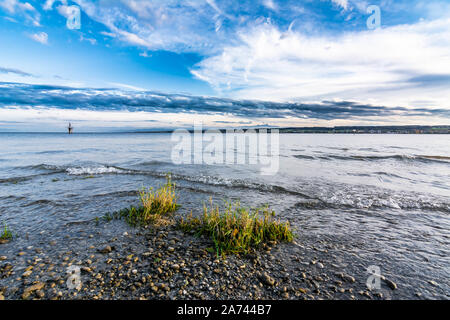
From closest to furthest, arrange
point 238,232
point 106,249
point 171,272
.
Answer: point 171,272 → point 106,249 → point 238,232

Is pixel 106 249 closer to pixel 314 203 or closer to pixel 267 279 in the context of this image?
pixel 267 279

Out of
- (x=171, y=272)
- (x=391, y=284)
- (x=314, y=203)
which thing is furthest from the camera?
(x=314, y=203)

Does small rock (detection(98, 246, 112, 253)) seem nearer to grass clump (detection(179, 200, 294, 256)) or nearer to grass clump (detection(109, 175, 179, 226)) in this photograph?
grass clump (detection(109, 175, 179, 226))

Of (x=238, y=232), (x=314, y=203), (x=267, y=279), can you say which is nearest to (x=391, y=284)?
(x=267, y=279)

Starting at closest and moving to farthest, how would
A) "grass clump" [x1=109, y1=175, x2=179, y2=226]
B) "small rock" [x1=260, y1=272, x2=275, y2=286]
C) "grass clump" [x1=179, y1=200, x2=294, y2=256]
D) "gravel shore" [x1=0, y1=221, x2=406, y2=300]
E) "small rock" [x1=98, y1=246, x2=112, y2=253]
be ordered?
"gravel shore" [x1=0, y1=221, x2=406, y2=300] < "small rock" [x1=260, y1=272, x2=275, y2=286] < "small rock" [x1=98, y1=246, x2=112, y2=253] < "grass clump" [x1=179, y1=200, x2=294, y2=256] < "grass clump" [x1=109, y1=175, x2=179, y2=226]

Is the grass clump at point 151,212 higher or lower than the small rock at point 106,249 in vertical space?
higher

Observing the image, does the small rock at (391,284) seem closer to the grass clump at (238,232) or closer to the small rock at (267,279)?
the grass clump at (238,232)

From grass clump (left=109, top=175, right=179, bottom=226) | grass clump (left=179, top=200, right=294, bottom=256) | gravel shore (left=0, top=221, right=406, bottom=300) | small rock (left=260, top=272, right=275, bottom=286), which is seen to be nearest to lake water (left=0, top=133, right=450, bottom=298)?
grass clump (left=109, top=175, right=179, bottom=226)

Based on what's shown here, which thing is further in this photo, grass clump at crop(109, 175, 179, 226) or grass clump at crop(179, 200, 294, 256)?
grass clump at crop(109, 175, 179, 226)

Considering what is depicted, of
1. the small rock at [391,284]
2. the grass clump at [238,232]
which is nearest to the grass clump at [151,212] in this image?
the grass clump at [238,232]

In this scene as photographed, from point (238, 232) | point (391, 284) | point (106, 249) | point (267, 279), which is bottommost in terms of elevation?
point (391, 284)

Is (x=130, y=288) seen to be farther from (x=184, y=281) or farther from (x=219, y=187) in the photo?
(x=219, y=187)

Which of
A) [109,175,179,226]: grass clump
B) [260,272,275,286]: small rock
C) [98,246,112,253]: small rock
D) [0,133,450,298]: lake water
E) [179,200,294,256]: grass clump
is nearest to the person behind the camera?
[260,272,275,286]: small rock

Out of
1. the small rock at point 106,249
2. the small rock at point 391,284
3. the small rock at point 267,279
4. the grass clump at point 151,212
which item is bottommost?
the small rock at point 391,284
